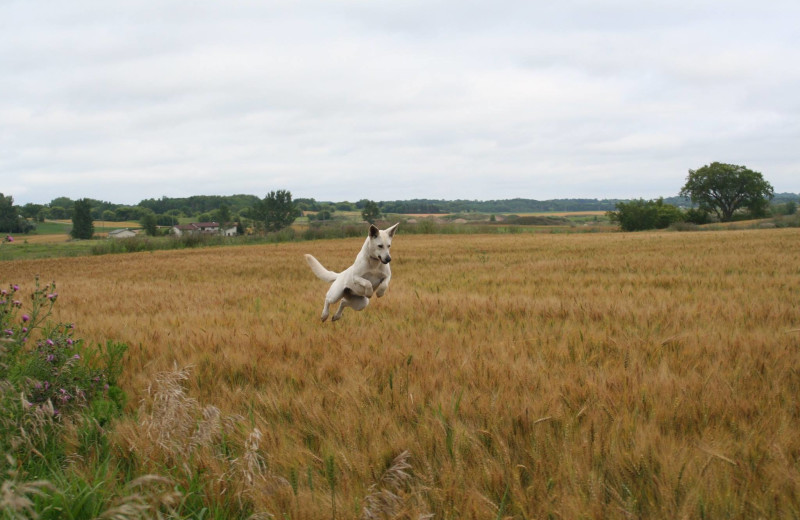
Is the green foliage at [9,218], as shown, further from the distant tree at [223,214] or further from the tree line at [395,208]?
the distant tree at [223,214]

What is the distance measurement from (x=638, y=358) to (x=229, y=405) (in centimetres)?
310

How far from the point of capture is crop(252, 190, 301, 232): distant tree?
10850 cm

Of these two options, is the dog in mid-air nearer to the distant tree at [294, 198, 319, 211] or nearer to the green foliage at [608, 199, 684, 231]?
the green foliage at [608, 199, 684, 231]

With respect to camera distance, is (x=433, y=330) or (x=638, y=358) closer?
(x=638, y=358)

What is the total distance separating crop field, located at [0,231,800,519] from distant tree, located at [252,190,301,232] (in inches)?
4130

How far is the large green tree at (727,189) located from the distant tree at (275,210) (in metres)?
78.9

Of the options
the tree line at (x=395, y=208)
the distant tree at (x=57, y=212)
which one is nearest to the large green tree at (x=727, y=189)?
the tree line at (x=395, y=208)

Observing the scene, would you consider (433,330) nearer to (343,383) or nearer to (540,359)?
(540,359)

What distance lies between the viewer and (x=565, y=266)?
13.2m

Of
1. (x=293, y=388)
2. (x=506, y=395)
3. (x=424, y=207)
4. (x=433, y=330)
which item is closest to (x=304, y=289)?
(x=433, y=330)

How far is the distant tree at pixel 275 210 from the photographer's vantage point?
356ft

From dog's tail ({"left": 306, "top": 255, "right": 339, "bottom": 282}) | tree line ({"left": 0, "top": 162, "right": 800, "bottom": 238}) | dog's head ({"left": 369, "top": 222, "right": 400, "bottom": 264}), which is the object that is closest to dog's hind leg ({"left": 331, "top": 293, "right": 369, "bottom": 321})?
dog's head ({"left": 369, "top": 222, "right": 400, "bottom": 264})

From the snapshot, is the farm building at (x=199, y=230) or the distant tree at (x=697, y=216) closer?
the farm building at (x=199, y=230)

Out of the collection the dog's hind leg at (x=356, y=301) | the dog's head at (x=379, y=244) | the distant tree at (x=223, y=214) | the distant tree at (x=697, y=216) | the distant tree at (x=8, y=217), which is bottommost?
the dog's hind leg at (x=356, y=301)
